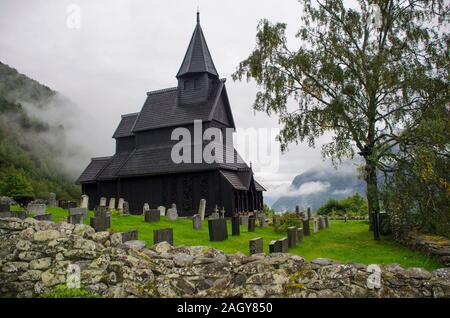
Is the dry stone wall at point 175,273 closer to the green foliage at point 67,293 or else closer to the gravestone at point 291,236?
the green foliage at point 67,293

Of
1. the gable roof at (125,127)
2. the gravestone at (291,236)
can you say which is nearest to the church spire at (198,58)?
the gable roof at (125,127)

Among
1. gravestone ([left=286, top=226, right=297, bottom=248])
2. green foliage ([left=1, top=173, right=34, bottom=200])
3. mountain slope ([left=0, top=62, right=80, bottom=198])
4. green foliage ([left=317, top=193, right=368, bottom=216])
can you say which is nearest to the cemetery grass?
gravestone ([left=286, top=226, right=297, bottom=248])

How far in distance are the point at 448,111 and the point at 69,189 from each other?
6278 cm

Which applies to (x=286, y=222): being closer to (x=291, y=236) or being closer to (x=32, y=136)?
→ (x=291, y=236)

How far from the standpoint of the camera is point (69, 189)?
6500cm

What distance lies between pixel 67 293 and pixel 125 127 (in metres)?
27.5

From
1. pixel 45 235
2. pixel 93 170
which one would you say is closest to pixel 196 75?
pixel 93 170

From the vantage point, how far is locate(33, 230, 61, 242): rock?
738 centimetres

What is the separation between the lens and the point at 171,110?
2919 cm

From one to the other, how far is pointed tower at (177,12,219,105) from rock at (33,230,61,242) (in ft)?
72.3

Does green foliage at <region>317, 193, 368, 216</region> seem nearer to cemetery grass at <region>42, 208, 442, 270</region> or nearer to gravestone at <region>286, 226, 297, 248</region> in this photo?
cemetery grass at <region>42, 208, 442, 270</region>

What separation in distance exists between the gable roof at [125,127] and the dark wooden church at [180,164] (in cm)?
13
